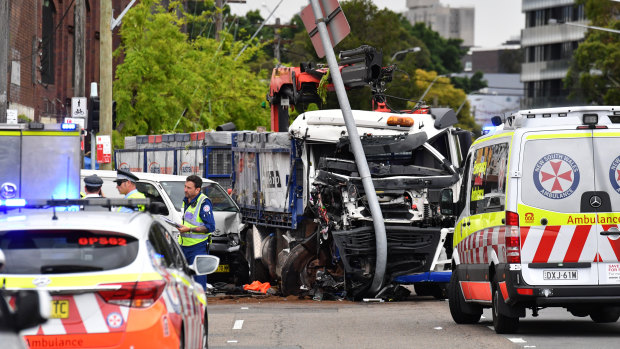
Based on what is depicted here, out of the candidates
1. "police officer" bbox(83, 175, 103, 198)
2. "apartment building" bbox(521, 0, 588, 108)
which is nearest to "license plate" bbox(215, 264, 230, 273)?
"police officer" bbox(83, 175, 103, 198)

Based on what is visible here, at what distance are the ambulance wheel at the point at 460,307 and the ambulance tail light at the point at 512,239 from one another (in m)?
1.99

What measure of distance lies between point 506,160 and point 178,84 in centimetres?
2885

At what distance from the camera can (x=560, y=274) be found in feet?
44.0

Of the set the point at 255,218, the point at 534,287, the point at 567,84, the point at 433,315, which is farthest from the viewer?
the point at 567,84

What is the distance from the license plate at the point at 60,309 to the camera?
27.0 feet

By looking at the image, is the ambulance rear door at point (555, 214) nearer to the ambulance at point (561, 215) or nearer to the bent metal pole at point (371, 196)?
the ambulance at point (561, 215)

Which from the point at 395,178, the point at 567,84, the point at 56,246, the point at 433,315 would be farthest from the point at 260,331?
the point at 567,84

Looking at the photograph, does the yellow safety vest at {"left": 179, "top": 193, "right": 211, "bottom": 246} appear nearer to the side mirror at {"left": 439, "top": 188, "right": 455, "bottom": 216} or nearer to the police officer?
the police officer

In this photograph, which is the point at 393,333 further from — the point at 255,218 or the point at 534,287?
the point at 255,218

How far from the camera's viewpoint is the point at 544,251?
13391 mm

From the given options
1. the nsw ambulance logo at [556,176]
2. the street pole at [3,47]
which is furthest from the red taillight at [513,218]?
the street pole at [3,47]

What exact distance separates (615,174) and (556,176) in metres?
0.62

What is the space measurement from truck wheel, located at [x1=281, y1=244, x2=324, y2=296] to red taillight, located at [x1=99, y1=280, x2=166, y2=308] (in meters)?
12.1

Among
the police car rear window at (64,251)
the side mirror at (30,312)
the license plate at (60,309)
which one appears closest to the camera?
the side mirror at (30,312)
